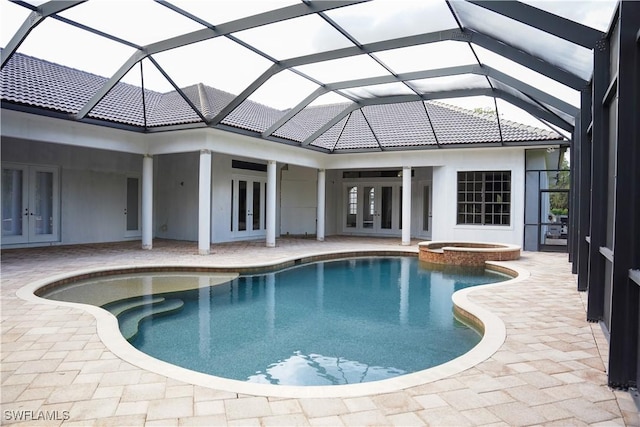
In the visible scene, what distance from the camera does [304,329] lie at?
5.80m

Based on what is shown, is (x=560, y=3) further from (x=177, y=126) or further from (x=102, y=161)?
(x=102, y=161)

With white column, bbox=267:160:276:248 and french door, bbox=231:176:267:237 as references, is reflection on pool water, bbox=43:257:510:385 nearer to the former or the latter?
white column, bbox=267:160:276:248

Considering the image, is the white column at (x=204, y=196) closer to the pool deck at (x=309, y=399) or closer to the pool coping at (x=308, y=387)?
the pool coping at (x=308, y=387)

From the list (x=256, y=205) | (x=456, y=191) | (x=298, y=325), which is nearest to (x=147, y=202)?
(x=256, y=205)

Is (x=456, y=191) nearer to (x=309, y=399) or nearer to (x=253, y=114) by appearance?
(x=253, y=114)

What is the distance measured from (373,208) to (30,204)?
12281mm

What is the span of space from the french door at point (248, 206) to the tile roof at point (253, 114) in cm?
256

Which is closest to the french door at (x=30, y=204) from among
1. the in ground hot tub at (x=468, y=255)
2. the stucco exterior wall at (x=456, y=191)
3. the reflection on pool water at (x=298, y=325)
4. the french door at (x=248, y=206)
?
the reflection on pool water at (x=298, y=325)

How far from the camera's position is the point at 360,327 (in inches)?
234

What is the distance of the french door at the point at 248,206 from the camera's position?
15.1 metres

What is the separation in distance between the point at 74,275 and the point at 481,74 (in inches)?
354

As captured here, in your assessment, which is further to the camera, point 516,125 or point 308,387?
point 516,125

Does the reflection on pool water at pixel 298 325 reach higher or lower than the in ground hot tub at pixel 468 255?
lower

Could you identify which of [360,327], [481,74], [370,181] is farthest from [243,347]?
[370,181]
